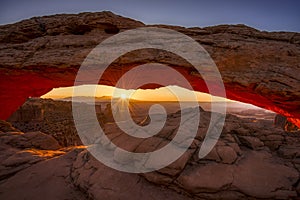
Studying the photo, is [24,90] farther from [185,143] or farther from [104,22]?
[185,143]

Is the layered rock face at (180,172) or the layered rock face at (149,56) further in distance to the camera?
the layered rock face at (149,56)

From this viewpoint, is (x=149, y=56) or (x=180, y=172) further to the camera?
(x=149, y=56)

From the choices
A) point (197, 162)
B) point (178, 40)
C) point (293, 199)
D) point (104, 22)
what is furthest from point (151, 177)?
point (104, 22)

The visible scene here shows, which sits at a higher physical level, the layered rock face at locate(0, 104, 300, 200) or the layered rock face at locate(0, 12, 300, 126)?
the layered rock face at locate(0, 12, 300, 126)

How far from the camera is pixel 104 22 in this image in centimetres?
956

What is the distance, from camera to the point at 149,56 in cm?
862

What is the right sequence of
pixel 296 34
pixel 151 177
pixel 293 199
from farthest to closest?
pixel 296 34, pixel 151 177, pixel 293 199

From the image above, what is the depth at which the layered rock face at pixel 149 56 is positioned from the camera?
7742mm

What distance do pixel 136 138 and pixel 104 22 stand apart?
6647 millimetres

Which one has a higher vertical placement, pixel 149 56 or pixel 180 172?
pixel 149 56

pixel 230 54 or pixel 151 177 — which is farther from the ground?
pixel 230 54

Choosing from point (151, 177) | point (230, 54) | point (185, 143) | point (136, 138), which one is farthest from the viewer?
point (230, 54)

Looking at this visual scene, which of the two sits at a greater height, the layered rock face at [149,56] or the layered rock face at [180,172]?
the layered rock face at [149,56]

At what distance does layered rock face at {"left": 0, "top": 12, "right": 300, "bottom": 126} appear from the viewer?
774 cm
